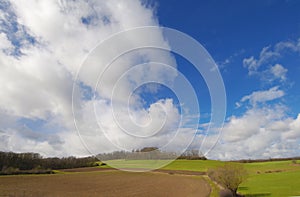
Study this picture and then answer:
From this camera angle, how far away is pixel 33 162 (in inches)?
2913

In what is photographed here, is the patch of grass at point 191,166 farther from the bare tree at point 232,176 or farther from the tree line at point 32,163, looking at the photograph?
the bare tree at point 232,176

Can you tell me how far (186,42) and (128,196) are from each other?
87.8ft

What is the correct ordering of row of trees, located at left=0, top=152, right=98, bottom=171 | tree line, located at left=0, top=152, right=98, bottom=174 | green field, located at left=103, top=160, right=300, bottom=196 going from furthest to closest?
row of trees, located at left=0, top=152, right=98, bottom=171, tree line, located at left=0, top=152, right=98, bottom=174, green field, located at left=103, top=160, right=300, bottom=196

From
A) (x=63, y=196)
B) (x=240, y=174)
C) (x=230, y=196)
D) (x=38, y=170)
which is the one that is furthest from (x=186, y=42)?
(x=38, y=170)

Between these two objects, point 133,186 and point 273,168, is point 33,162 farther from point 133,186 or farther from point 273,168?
point 273,168

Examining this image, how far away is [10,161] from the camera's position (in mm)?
67750

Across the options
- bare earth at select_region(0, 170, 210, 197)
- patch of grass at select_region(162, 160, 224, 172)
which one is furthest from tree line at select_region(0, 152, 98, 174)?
patch of grass at select_region(162, 160, 224, 172)

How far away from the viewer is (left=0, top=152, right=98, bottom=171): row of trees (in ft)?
220

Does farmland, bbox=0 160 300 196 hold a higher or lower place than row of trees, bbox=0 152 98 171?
lower

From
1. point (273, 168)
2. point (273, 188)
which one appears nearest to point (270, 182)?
point (273, 188)

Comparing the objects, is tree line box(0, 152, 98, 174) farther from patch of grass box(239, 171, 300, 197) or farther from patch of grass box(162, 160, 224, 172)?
patch of grass box(239, 171, 300, 197)

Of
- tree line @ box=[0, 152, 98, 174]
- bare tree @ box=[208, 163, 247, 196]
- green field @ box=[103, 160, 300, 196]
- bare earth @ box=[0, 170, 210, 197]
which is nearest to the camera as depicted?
green field @ box=[103, 160, 300, 196]

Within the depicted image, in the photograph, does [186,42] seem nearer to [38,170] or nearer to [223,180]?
[223,180]

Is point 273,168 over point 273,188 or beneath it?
over
